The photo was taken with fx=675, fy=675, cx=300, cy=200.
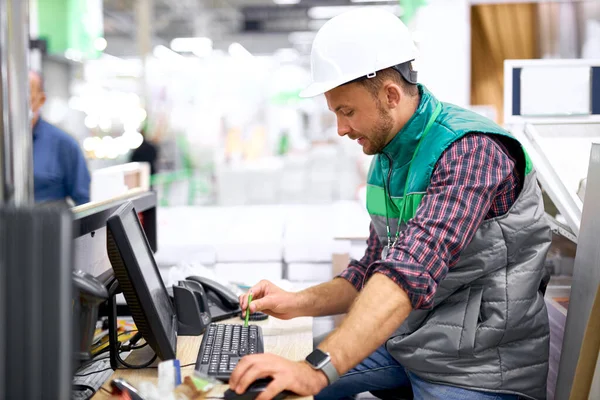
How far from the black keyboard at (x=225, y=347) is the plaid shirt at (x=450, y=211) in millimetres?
452

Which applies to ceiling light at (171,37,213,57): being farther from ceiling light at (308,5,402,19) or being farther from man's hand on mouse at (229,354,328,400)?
man's hand on mouse at (229,354,328,400)

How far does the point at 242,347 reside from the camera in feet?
6.32

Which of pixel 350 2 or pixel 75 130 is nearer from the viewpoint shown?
pixel 350 2

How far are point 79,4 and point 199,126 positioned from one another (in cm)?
375

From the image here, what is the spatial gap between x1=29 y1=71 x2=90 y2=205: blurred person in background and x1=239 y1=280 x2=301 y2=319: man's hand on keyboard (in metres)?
2.70

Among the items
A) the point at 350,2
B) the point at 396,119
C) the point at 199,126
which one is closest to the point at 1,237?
the point at 396,119

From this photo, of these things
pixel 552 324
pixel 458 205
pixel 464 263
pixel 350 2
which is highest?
pixel 350 2

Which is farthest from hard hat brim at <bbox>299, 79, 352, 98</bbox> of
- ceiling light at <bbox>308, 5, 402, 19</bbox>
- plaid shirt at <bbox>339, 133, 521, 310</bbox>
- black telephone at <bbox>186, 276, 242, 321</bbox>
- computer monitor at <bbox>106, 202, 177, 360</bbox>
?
ceiling light at <bbox>308, 5, 402, 19</bbox>

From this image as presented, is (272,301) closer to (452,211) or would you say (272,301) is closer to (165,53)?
(452,211)

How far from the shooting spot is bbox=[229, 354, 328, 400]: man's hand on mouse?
1.47m

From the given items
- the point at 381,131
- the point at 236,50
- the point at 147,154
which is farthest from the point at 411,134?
the point at 236,50

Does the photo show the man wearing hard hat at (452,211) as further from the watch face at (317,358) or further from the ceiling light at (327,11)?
the ceiling light at (327,11)

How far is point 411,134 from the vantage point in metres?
2.00

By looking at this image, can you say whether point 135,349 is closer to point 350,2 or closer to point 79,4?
point 79,4
